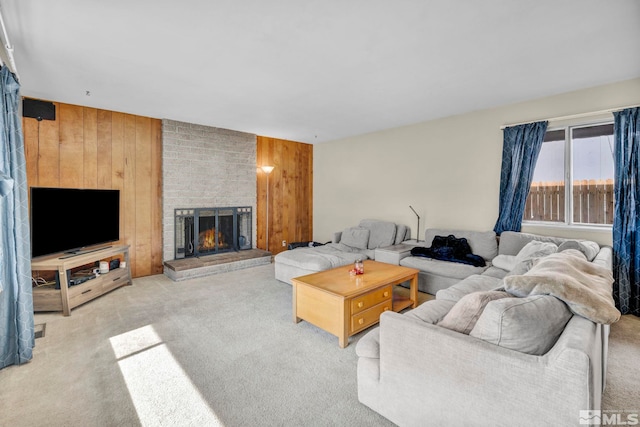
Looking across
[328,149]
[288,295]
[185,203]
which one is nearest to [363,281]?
[288,295]

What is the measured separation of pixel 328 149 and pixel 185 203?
317 cm

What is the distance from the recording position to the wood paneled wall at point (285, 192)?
593 centimetres

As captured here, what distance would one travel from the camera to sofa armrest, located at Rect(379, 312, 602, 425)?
1049 millimetres

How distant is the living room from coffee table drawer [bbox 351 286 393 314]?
0.39m

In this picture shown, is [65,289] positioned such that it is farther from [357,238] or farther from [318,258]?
[357,238]

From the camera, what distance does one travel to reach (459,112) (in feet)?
13.9

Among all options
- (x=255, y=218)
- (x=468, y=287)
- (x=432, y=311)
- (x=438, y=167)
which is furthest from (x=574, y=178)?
(x=255, y=218)

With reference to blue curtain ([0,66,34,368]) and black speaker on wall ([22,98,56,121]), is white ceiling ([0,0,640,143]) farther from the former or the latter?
blue curtain ([0,66,34,368])

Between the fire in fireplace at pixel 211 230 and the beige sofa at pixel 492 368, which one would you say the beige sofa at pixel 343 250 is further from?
the beige sofa at pixel 492 368

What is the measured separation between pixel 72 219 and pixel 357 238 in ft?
12.9

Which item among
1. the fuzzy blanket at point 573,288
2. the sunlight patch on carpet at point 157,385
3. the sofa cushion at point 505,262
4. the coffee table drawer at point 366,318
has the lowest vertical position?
the sunlight patch on carpet at point 157,385

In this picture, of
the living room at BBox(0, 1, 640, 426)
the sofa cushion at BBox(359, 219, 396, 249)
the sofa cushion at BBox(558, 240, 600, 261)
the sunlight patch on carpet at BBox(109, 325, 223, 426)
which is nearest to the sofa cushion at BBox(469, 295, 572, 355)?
the living room at BBox(0, 1, 640, 426)

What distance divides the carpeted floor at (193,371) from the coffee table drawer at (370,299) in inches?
12.0
